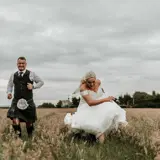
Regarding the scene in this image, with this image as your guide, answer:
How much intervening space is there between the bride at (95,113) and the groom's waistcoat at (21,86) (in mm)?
1370

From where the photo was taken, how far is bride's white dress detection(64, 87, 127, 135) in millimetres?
6898

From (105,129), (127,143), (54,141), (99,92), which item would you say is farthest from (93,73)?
(54,141)

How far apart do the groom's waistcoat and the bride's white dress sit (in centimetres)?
138

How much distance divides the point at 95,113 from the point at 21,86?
193 cm

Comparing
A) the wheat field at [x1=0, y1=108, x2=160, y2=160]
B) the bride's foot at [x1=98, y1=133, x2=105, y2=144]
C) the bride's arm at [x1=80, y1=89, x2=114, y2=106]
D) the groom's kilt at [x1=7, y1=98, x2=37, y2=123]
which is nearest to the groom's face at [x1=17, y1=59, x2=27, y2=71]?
the groom's kilt at [x1=7, y1=98, x2=37, y2=123]

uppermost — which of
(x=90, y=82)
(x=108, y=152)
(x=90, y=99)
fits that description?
(x=90, y=82)

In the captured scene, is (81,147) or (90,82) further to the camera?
(90,82)

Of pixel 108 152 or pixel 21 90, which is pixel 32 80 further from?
pixel 108 152

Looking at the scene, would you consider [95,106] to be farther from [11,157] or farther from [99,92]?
[11,157]

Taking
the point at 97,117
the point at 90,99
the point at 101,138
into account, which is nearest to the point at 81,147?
the point at 101,138

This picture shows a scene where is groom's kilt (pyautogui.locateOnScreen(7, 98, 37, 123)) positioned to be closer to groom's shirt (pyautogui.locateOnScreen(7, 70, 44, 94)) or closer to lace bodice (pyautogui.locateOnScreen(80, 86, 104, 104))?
groom's shirt (pyautogui.locateOnScreen(7, 70, 44, 94))

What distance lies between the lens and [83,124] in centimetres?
702

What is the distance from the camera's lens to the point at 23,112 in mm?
8430

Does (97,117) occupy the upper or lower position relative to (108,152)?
upper
